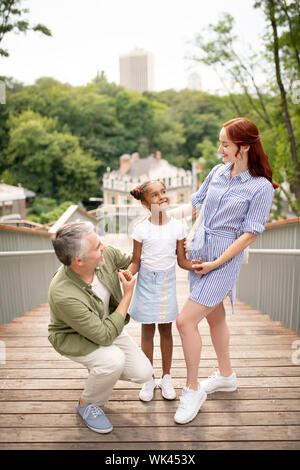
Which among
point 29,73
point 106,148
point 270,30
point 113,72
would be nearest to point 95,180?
point 106,148

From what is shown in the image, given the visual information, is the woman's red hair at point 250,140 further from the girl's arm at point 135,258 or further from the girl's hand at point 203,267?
the girl's arm at point 135,258

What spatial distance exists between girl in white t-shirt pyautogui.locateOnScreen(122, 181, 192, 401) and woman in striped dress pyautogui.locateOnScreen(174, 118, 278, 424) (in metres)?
0.12

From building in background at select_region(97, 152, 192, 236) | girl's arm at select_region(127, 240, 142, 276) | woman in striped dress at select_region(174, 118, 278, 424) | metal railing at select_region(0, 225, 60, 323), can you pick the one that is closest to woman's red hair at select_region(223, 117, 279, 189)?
woman in striped dress at select_region(174, 118, 278, 424)

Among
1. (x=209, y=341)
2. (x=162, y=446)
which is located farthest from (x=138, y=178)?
(x=162, y=446)

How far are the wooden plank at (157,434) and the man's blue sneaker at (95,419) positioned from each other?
0.02 m

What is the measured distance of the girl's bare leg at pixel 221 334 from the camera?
208 cm

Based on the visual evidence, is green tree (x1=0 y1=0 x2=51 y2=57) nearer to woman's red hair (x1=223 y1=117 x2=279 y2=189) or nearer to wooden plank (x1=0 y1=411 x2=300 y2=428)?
woman's red hair (x1=223 y1=117 x2=279 y2=189)

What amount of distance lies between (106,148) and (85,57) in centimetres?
3241

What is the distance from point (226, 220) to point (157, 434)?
3.40ft

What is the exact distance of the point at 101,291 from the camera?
193cm

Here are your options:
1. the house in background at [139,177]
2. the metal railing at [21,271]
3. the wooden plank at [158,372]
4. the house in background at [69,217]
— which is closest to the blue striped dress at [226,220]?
the wooden plank at [158,372]

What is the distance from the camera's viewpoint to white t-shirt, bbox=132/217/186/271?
1.97 metres

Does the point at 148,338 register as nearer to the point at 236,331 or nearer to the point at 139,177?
the point at 236,331
